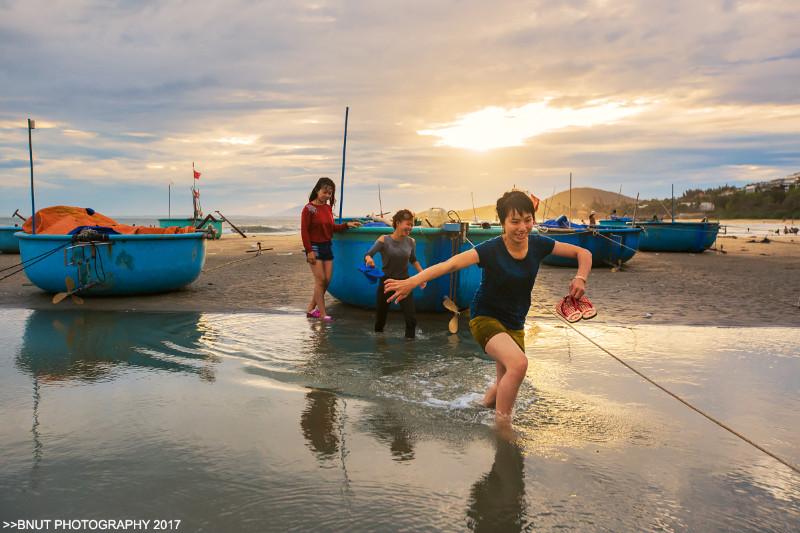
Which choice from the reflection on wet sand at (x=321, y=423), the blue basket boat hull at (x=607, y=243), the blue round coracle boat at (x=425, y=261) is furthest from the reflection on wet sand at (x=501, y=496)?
the blue basket boat hull at (x=607, y=243)

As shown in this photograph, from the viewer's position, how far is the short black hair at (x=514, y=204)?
413cm

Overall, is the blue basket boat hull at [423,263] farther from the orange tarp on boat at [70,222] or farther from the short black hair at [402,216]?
the orange tarp on boat at [70,222]

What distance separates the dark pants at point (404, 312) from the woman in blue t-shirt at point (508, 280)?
2689 mm

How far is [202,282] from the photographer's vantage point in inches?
501

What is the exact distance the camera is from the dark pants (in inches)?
283

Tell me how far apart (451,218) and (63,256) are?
6018 mm

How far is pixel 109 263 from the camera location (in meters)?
9.83

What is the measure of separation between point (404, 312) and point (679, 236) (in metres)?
19.2

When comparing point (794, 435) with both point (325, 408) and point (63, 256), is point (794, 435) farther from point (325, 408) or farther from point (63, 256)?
point (63, 256)

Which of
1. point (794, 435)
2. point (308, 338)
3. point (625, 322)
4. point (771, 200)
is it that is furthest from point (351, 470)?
point (771, 200)

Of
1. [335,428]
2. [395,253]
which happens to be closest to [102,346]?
[395,253]

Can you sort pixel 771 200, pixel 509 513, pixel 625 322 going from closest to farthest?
1. pixel 509 513
2. pixel 625 322
3. pixel 771 200

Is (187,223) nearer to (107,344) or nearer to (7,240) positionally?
(7,240)

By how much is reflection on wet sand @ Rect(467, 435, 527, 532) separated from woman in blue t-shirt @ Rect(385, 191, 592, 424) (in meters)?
0.58
